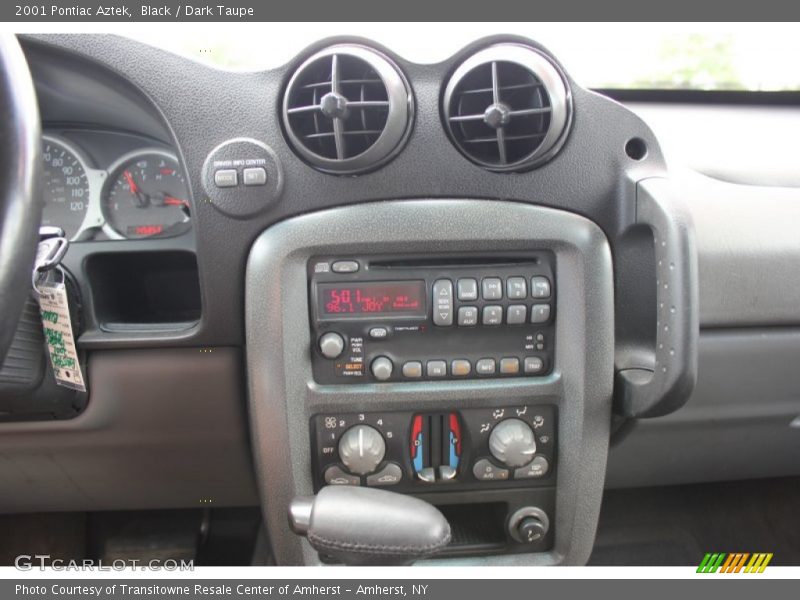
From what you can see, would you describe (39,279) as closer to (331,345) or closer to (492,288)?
(331,345)

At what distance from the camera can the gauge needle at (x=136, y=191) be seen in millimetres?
1229

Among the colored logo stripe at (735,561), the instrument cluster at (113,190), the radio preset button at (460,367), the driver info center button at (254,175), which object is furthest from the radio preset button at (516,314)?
the colored logo stripe at (735,561)

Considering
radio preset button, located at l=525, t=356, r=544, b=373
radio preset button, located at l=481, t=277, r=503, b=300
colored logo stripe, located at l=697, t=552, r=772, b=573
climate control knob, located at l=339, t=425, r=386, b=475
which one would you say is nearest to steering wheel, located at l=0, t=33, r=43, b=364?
climate control knob, located at l=339, t=425, r=386, b=475

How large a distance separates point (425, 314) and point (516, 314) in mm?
154

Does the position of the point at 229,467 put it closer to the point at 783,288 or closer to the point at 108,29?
the point at 108,29

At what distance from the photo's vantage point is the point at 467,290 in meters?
1.00

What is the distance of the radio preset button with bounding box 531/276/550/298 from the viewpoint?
1.01 metres

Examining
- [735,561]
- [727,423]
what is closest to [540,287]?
[727,423]

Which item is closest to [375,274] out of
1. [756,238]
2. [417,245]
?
[417,245]

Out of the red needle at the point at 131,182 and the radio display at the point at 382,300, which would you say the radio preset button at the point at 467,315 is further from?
the red needle at the point at 131,182

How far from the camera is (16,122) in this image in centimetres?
66

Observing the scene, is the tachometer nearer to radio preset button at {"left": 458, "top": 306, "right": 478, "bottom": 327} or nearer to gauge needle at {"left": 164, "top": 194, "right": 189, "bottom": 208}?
gauge needle at {"left": 164, "top": 194, "right": 189, "bottom": 208}

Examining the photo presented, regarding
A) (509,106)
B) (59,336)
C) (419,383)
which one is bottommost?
(419,383)

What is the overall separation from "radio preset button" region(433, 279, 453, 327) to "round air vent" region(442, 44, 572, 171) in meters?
0.22
